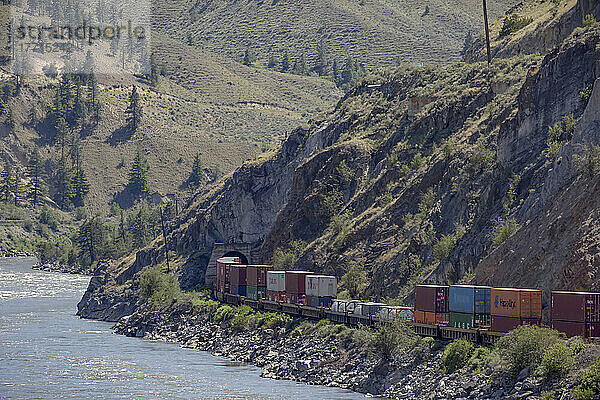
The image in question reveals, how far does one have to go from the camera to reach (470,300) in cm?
6262

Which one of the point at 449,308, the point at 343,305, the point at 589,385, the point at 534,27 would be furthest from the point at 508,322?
the point at 534,27

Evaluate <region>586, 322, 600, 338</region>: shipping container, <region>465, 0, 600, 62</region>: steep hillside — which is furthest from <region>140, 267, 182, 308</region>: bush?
<region>586, 322, 600, 338</region>: shipping container

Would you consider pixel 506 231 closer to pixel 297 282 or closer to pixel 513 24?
pixel 297 282

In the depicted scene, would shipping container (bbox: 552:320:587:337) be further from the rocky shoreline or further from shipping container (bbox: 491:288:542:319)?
the rocky shoreline

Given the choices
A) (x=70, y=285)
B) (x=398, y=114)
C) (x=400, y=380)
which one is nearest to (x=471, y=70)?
(x=398, y=114)

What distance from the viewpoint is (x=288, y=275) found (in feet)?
291

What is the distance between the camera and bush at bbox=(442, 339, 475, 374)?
59250 mm

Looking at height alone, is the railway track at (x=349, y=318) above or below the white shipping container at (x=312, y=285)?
below

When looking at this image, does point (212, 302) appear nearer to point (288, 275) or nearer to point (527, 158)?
point (288, 275)

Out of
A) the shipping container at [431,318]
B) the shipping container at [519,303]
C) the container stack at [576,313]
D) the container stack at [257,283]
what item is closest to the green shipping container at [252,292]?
the container stack at [257,283]

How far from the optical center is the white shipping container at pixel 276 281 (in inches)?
3565

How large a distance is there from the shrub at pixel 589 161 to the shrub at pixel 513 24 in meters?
48.8

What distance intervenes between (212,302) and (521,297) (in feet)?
166

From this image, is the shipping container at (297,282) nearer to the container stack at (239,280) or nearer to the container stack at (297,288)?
the container stack at (297,288)
